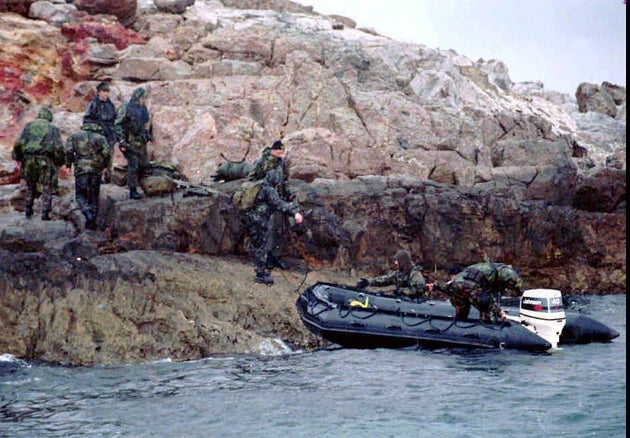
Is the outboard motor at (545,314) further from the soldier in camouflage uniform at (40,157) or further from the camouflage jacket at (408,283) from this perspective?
the soldier in camouflage uniform at (40,157)

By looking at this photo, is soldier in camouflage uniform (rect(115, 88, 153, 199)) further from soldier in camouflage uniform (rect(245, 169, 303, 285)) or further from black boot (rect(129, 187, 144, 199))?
soldier in camouflage uniform (rect(245, 169, 303, 285))

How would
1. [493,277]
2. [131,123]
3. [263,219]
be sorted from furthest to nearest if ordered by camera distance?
[131,123] < [263,219] < [493,277]

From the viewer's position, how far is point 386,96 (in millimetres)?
21844

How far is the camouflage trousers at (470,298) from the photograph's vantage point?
10.8 metres

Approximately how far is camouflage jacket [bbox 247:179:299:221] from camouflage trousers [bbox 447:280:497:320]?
2.78 metres

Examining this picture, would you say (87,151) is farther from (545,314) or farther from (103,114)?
(545,314)

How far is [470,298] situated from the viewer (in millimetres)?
10875

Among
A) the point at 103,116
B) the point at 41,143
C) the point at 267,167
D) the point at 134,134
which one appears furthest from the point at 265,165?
the point at 41,143

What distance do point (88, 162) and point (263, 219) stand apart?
3.07 metres

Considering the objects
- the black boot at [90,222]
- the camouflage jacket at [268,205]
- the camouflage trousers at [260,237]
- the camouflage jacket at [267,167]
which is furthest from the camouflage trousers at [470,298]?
the black boot at [90,222]

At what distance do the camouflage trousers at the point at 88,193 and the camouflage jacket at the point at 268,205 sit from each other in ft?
8.89

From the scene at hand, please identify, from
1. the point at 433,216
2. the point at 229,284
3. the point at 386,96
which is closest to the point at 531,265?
the point at 433,216

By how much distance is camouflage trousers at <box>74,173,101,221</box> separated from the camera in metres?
12.9

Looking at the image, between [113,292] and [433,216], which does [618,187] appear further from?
[113,292]
